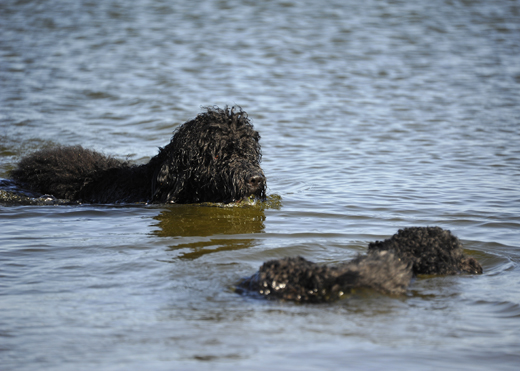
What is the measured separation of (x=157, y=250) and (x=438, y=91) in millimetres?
12531

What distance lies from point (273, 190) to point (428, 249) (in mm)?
4087

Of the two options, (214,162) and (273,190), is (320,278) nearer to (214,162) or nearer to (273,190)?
(214,162)

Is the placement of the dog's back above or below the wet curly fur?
above

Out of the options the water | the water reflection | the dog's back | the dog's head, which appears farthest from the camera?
the dog's back

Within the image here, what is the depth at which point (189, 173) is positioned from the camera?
718 cm

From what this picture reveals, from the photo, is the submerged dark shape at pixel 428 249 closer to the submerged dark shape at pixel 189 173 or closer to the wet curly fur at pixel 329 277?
the wet curly fur at pixel 329 277

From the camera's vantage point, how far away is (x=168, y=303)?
4230 millimetres

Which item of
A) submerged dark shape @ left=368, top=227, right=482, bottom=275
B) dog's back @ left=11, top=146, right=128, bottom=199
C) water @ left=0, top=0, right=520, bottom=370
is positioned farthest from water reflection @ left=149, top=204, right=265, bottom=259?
submerged dark shape @ left=368, top=227, right=482, bottom=275

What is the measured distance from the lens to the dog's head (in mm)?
6957

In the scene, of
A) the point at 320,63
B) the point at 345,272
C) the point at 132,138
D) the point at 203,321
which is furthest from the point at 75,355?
the point at 320,63

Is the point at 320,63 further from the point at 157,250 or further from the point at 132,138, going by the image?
the point at 157,250

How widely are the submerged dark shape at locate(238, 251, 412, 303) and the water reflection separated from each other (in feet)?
4.83

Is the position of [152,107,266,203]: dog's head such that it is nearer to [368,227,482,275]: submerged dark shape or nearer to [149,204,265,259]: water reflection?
[149,204,265,259]: water reflection

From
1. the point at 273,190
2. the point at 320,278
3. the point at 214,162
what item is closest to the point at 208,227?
→ the point at 214,162
